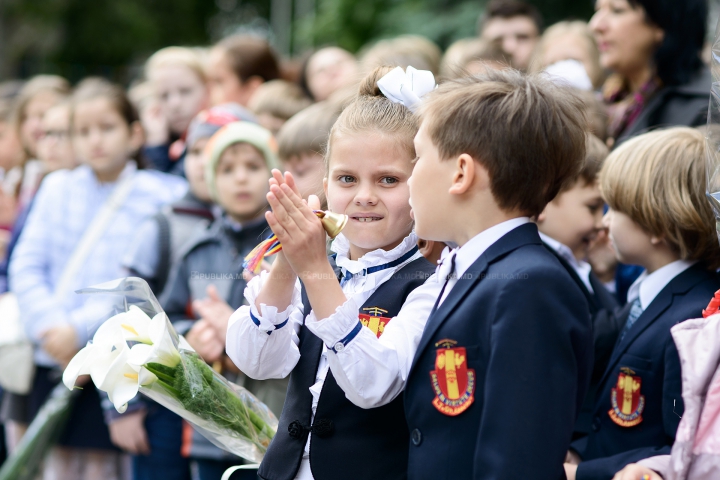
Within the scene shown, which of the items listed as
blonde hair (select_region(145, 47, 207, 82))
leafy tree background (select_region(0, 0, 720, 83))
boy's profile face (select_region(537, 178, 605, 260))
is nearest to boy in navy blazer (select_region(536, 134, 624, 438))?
boy's profile face (select_region(537, 178, 605, 260))

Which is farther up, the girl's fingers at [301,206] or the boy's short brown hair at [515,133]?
the boy's short brown hair at [515,133]

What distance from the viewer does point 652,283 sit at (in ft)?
8.58

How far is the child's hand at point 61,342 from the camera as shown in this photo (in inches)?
168

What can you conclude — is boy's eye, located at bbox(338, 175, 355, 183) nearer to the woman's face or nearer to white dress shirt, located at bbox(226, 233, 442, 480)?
white dress shirt, located at bbox(226, 233, 442, 480)

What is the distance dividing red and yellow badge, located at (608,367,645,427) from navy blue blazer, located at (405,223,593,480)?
1.81 feet

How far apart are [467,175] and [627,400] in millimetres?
1007

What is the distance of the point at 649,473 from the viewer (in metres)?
2.12

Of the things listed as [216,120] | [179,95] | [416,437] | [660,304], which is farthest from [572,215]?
[179,95]

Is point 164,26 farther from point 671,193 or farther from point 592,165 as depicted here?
point 671,193

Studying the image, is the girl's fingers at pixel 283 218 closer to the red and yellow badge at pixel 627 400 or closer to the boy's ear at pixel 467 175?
the boy's ear at pixel 467 175

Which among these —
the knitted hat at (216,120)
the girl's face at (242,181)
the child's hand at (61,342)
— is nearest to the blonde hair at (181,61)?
the knitted hat at (216,120)

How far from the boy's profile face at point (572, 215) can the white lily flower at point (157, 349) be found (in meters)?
1.69

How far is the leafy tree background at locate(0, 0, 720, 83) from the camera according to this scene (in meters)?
11.0

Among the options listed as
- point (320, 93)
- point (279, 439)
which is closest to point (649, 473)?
point (279, 439)
